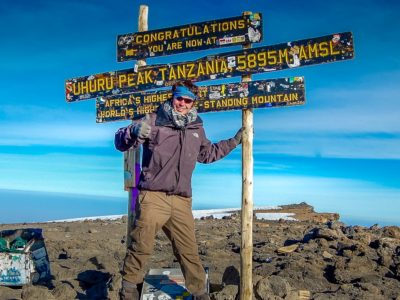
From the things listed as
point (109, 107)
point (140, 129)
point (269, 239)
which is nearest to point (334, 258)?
point (269, 239)

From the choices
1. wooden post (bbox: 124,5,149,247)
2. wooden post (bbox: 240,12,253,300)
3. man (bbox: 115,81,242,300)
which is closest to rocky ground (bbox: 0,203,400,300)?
wooden post (bbox: 240,12,253,300)

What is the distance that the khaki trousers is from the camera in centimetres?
498

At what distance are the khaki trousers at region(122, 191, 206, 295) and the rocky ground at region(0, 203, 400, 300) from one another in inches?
46.3

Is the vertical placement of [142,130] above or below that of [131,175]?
above

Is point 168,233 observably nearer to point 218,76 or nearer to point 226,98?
Answer: point 226,98

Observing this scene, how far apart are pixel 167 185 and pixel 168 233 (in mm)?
596

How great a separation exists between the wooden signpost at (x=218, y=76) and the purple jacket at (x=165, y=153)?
122 centimetres

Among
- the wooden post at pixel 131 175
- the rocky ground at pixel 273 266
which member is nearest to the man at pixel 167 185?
the rocky ground at pixel 273 266

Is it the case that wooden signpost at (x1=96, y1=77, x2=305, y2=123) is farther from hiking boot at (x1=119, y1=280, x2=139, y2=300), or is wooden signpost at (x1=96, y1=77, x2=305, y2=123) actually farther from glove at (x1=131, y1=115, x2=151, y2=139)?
hiking boot at (x1=119, y1=280, x2=139, y2=300)

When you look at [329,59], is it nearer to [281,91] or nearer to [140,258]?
[281,91]

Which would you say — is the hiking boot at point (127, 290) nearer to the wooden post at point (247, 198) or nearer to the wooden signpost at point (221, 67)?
the wooden post at point (247, 198)

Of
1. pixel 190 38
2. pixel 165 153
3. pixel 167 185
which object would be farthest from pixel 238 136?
pixel 190 38

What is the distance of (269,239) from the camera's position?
1321cm

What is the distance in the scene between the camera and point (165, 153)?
5.09m
